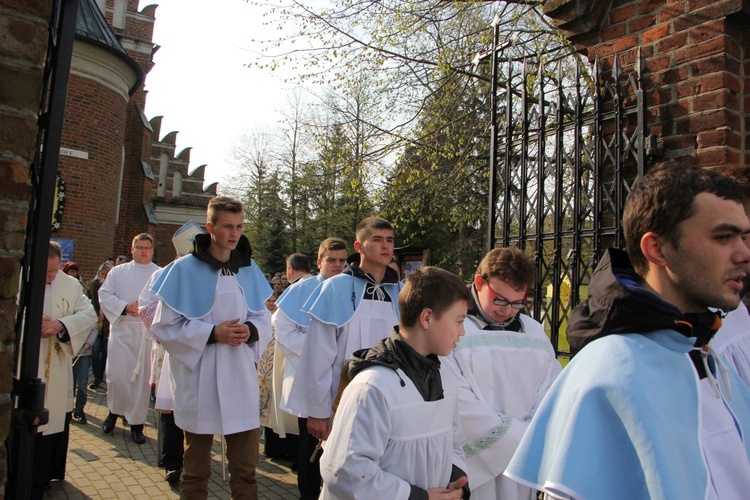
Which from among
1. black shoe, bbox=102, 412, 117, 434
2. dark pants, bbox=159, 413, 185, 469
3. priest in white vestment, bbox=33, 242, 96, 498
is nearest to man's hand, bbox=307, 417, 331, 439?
dark pants, bbox=159, 413, 185, 469

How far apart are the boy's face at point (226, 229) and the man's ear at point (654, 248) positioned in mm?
3056

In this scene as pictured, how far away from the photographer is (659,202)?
158 centimetres

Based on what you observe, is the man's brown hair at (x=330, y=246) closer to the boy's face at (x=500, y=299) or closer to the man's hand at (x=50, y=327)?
the man's hand at (x=50, y=327)

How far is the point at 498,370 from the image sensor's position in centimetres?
307

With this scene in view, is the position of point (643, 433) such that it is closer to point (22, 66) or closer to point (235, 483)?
point (22, 66)

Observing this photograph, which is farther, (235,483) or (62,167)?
(62,167)

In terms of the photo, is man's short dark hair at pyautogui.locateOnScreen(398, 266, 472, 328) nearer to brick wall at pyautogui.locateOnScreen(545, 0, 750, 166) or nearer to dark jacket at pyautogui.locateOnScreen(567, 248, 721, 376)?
dark jacket at pyautogui.locateOnScreen(567, 248, 721, 376)

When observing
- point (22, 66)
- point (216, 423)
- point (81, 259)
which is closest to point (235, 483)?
point (216, 423)

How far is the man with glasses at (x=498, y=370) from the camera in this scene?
290 centimetres

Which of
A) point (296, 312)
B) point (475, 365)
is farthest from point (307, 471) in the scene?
point (475, 365)

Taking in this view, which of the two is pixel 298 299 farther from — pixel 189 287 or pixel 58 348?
pixel 58 348

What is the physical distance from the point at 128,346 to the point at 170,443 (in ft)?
6.70

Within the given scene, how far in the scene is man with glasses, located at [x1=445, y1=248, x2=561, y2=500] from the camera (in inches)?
114

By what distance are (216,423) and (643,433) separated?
3.09 meters
